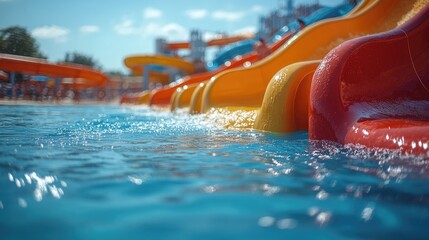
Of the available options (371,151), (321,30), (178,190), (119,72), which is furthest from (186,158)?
(119,72)

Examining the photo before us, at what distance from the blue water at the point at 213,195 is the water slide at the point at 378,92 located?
0.58ft

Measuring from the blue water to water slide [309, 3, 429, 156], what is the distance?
7.0 inches

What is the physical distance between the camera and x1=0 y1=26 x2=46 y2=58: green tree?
4734mm

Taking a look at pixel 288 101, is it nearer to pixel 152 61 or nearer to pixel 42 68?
pixel 42 68

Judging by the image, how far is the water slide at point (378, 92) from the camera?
1984mm

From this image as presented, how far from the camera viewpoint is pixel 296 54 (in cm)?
515

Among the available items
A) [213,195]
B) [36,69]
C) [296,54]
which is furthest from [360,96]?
[36,69]

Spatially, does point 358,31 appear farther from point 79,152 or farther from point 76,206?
point 76,206

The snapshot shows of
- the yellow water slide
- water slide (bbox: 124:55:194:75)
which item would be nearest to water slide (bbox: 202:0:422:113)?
the yellow water slide

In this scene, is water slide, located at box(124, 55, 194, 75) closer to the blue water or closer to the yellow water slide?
the yellow water slide

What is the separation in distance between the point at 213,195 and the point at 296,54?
4432 mm

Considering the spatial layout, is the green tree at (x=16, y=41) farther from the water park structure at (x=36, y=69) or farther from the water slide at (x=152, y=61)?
the water slide at (x=152, y=61)

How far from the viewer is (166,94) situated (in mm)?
10852

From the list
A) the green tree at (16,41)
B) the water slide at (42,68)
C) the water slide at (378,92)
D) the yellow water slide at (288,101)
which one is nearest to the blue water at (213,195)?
the water slide at (378,92)
